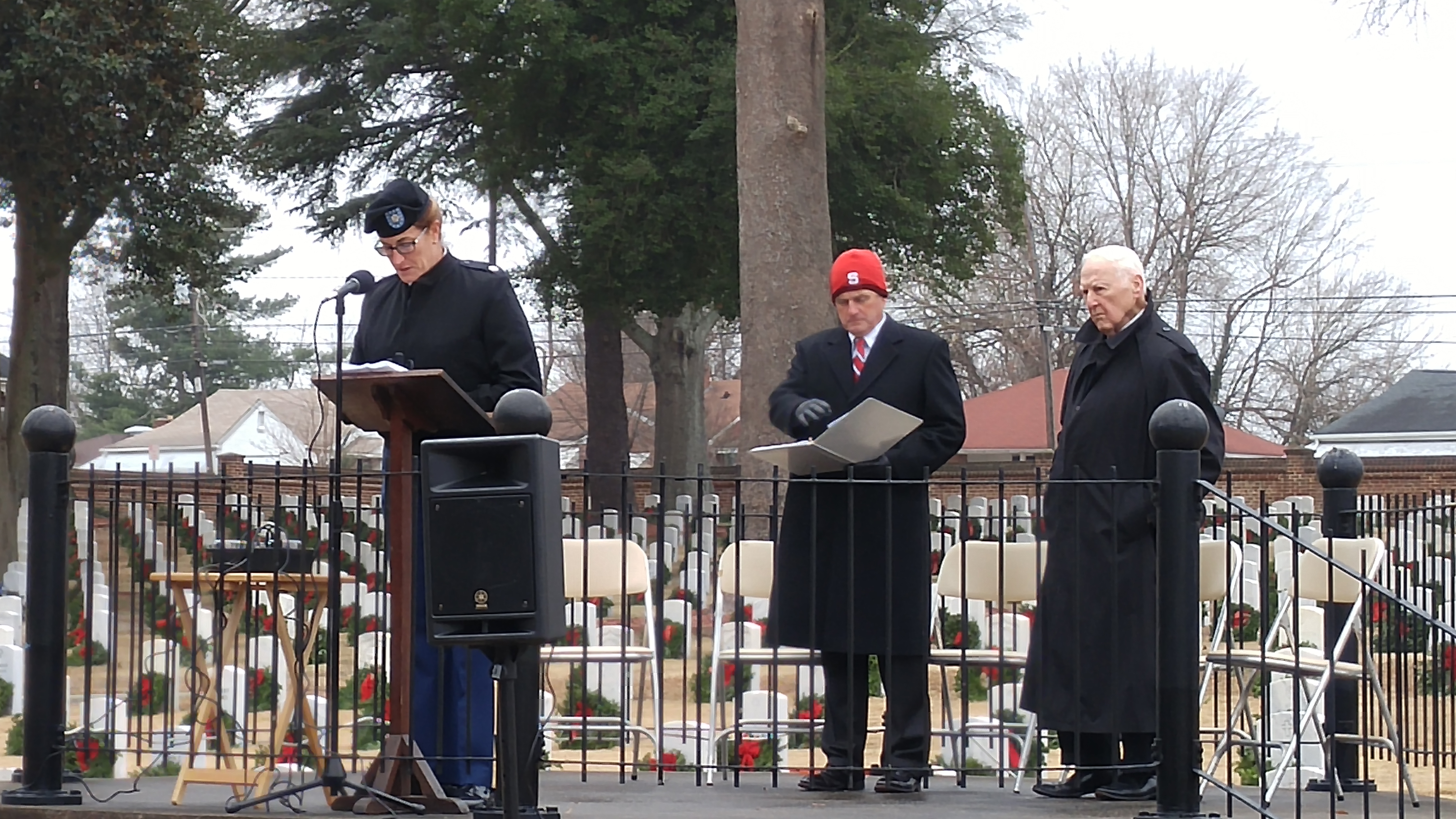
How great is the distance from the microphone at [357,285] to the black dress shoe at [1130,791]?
301cm

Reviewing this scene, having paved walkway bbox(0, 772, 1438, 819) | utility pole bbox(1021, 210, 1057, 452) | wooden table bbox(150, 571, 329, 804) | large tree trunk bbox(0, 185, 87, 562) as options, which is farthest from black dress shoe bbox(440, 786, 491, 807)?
utility pole bbox(1021, 210, 1057, 452)

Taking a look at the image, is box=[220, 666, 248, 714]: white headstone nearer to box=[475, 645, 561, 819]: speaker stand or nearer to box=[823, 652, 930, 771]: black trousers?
box=[823, 652, 930, 771]: black trousers

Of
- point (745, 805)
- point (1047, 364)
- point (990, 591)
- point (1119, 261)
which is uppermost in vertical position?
point (1047, 364)

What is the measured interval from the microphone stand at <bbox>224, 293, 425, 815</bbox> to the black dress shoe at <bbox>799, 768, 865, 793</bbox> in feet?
5.14

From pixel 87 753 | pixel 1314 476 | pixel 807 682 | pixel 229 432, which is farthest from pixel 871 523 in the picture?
pixel 229 432

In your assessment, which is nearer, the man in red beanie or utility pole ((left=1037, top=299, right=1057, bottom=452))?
the man in red beanie

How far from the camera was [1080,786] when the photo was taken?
651 centimetres

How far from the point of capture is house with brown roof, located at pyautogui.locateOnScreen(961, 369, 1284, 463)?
152 feet

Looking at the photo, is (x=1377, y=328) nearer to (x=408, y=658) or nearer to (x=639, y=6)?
(x=639, y=6)

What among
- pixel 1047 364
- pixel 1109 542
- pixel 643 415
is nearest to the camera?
pixel 1109 542

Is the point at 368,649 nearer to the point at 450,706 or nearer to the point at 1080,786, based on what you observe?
the point at 450,706

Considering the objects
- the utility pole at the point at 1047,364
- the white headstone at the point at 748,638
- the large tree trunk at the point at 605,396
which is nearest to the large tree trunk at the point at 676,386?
the large tree trunk at the point at 605,396

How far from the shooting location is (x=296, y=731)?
614 cm

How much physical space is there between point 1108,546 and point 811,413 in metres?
1.10
